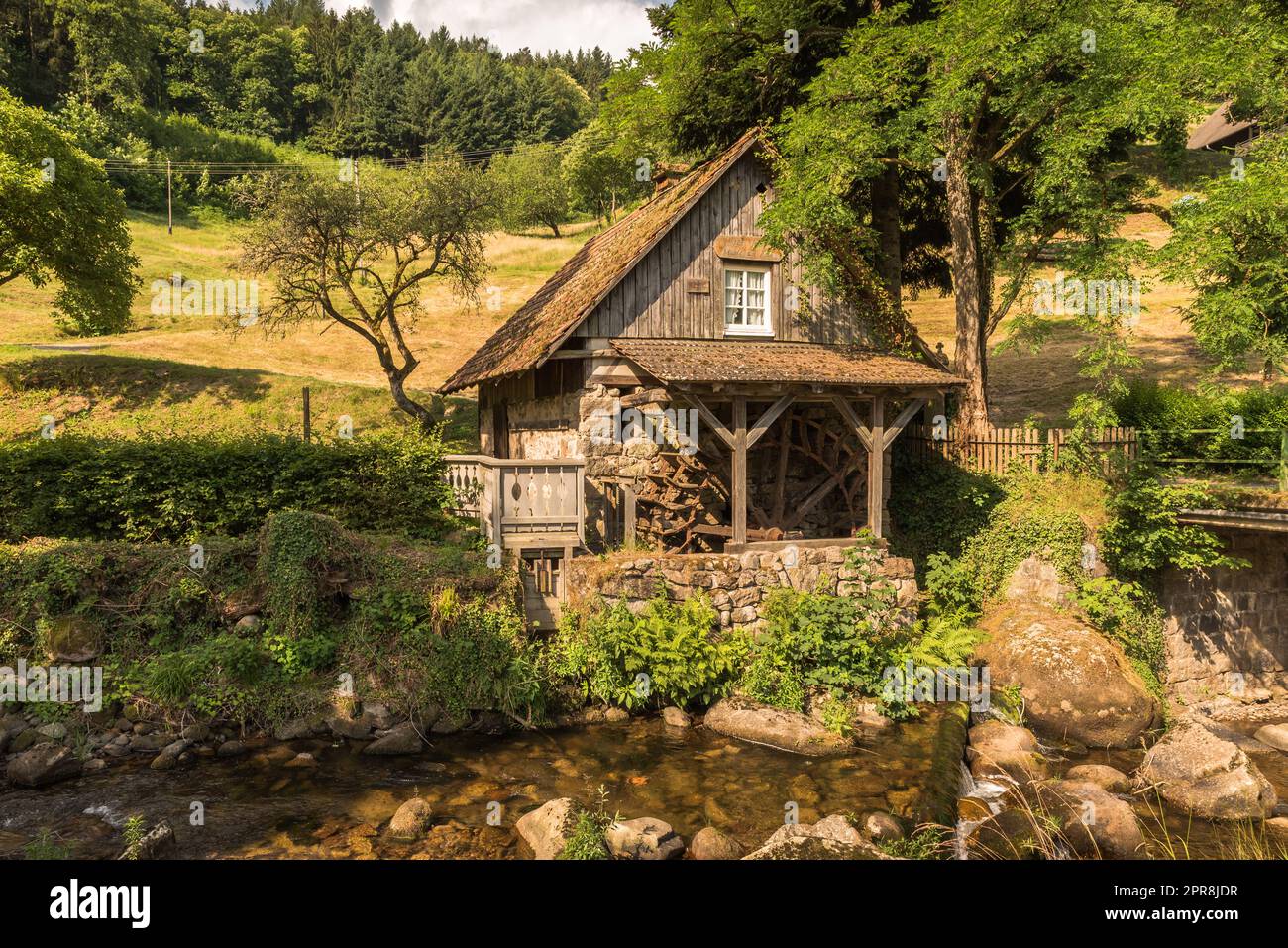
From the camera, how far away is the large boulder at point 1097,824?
8.07m

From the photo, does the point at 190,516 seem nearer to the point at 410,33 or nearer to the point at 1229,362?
the point at 1229,362

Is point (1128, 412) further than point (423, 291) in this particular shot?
No

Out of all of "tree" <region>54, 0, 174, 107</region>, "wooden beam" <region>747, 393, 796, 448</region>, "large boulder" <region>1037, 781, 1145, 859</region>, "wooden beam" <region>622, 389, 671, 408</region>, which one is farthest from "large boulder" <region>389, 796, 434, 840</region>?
"tree" <region>54, 0, 174, 107</region>

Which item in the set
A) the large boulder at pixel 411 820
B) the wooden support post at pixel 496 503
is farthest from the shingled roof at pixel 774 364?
the large boulder at pixel 411 820

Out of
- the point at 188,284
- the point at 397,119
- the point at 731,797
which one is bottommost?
the point at 731,797

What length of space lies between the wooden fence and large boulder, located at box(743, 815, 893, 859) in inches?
440

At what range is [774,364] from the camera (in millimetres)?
14305

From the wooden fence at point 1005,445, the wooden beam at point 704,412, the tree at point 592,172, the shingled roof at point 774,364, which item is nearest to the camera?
the wooden beam at point 704,412

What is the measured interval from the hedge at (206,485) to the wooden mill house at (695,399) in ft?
3.88

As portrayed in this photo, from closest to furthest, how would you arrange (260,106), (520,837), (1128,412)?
1. (520,837)
2. (1128,412)
3. (260,106)

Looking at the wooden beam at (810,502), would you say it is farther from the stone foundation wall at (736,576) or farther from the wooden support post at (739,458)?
the wooden support post at (739,458)

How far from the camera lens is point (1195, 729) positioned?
10.7m
